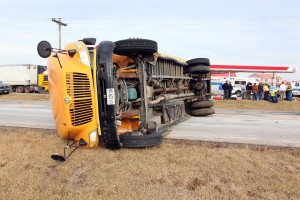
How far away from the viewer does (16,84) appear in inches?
1495

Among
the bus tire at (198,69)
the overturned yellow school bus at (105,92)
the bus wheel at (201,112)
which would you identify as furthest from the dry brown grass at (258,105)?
the overturned yellow school bus at (105,92)

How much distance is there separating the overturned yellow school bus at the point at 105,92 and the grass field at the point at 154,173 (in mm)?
317

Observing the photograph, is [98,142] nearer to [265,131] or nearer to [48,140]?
[48,140]

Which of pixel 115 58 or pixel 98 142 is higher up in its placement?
Result: pixel 115 58

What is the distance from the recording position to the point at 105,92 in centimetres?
495

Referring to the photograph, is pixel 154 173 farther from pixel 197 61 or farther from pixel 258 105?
pixel 258 105

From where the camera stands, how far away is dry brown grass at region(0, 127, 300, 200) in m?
3.50

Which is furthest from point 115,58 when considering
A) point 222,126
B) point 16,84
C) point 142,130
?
point 16,84

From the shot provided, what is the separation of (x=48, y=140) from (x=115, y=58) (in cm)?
197

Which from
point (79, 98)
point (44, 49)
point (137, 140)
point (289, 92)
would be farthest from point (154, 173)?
point (289, 92)

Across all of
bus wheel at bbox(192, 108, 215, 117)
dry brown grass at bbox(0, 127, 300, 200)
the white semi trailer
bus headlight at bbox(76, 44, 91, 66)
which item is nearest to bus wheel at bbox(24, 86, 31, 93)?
the white semi trailer

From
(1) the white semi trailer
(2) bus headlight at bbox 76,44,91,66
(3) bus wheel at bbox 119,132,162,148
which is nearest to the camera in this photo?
(2) bus headlight at bbox 76,44,91,66

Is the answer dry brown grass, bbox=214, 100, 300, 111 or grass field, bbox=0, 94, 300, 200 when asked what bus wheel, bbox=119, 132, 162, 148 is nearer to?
grass field, bbox=0, 94, 300, 200

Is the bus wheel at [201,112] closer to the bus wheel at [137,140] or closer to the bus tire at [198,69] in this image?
the bus tire at [198,69]
